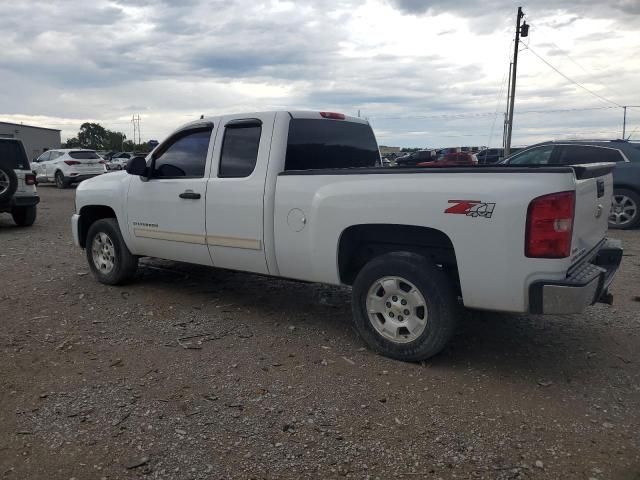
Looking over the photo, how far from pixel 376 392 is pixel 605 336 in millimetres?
2282

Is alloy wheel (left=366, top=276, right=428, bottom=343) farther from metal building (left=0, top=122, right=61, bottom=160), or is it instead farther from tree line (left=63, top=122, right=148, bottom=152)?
tree line (left=63, top=122, right=148, bottom=152)

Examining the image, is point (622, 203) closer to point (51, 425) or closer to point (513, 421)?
point (513, 421)

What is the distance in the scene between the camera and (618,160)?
34.6 ft

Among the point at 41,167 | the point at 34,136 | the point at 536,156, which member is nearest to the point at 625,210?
the point at 536,156

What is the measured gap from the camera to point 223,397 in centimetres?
359

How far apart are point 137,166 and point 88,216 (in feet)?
4.93

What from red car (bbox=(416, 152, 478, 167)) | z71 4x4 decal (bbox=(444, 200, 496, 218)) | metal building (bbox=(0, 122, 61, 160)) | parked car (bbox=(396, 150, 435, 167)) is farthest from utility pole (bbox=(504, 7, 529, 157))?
metal building (bbox=(0, 122, 61, 160))

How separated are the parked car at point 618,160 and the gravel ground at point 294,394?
17.6ft

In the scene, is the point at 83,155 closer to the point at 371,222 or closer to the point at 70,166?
the point at 70,166

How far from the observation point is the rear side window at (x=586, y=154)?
10.3m

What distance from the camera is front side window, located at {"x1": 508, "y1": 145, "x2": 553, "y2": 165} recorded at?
35.6 ft

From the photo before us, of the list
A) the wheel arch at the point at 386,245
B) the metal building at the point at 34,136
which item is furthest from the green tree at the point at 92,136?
the wheel arch at the point at 386,245

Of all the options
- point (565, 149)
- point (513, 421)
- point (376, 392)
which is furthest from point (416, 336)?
point (565, 149)

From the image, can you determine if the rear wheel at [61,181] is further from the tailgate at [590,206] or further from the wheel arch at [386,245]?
the tailgate at [590,206]
